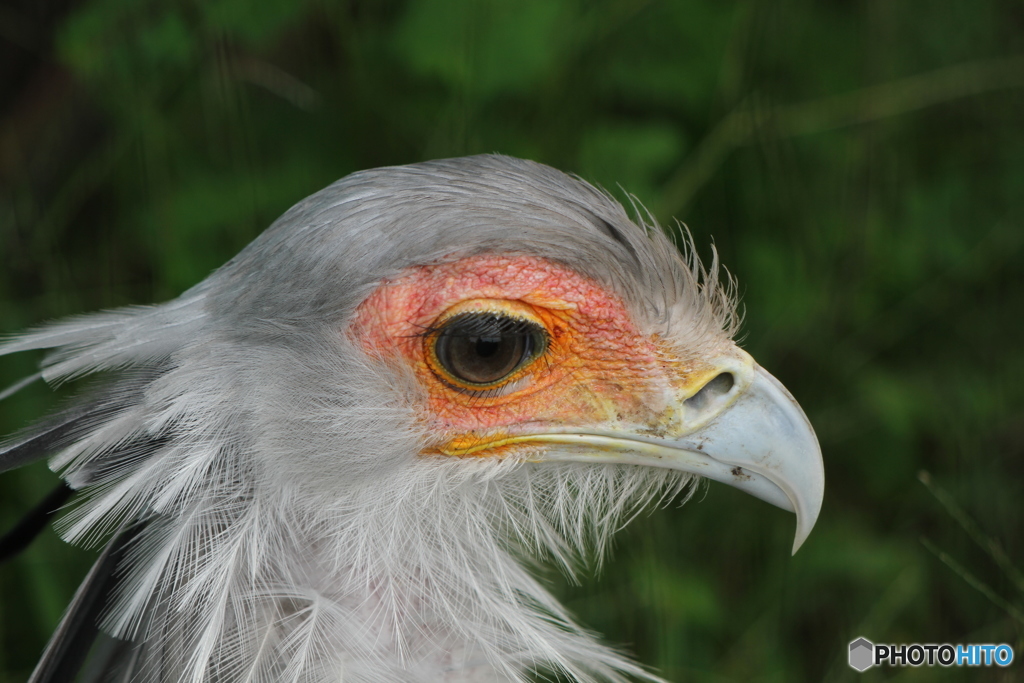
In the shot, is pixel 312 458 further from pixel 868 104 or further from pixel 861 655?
pixel 868 104

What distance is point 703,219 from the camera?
9.84ft

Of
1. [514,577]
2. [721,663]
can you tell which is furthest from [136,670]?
[721,663]

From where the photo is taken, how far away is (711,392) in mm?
1624

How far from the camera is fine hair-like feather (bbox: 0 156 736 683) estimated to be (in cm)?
149

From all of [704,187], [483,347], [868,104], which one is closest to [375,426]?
[483,347]

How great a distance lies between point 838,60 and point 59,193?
2785 mm

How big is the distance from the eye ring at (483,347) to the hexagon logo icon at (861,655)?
1477mm

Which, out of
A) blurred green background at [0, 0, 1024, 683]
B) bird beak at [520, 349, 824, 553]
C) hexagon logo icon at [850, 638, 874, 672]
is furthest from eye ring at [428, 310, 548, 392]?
hexagon logo icon at [850, 638, 874, 672]

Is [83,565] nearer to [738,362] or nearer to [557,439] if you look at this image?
[557,439]

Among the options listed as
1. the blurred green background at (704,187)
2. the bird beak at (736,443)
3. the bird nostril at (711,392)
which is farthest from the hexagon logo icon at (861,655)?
the bird nostril at (711,392)

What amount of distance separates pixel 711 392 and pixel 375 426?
60 cm

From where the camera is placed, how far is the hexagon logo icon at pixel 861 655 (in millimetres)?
2434

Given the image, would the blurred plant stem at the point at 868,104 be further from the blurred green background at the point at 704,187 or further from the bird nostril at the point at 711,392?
the bird nostril at the point at 711,392

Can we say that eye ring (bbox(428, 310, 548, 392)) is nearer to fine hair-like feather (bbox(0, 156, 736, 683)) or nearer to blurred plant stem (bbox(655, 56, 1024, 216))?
fine hair-like feather (bbox(0, 156, 736, 683))
